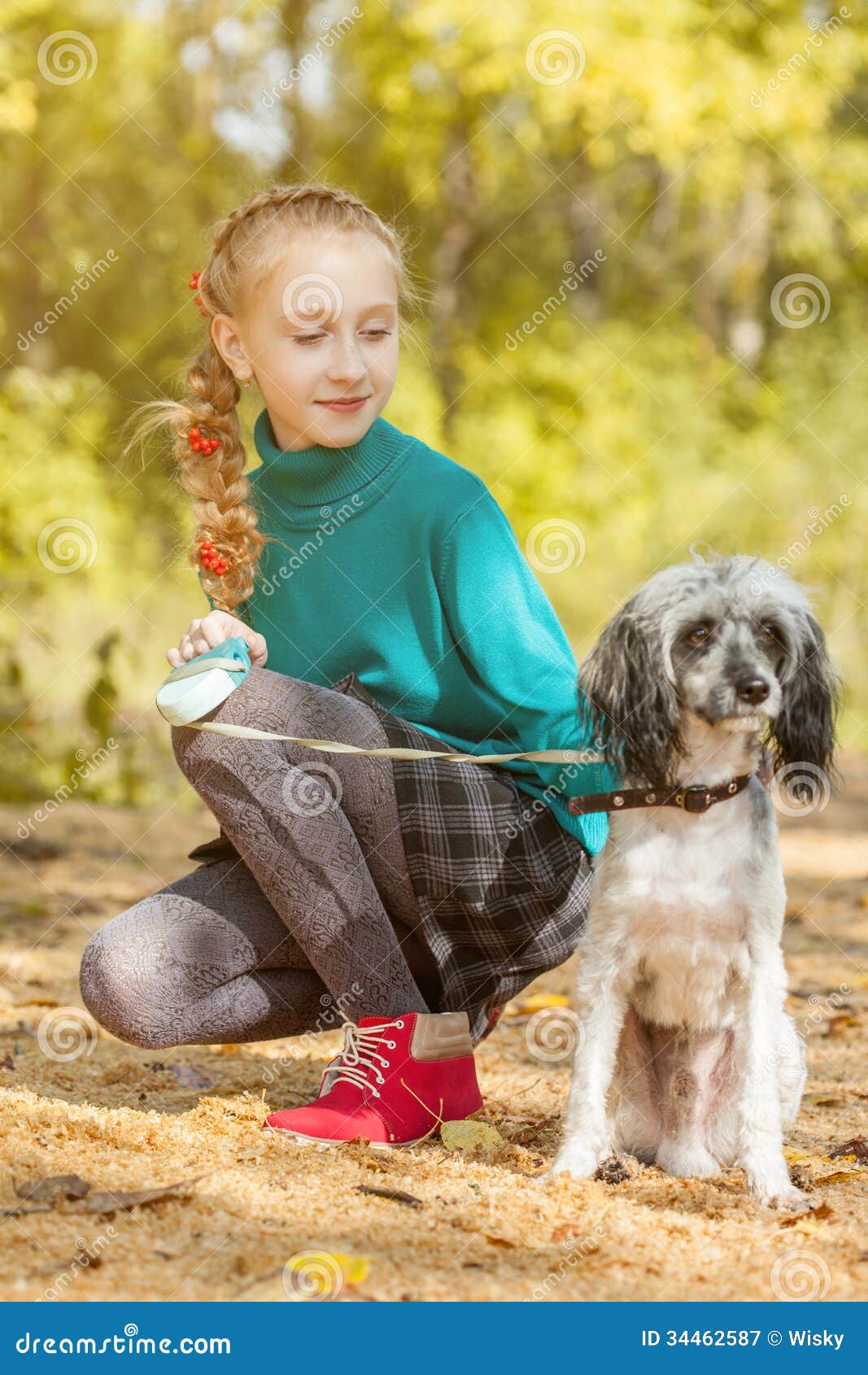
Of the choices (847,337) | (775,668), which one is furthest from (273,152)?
(775,668)

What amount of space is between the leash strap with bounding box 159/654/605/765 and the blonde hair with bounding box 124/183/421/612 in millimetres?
321

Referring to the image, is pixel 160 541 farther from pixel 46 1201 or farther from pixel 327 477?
pixel 46 1201

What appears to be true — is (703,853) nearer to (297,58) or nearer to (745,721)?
(745,721)

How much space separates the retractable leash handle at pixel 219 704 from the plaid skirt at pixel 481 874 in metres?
0.06

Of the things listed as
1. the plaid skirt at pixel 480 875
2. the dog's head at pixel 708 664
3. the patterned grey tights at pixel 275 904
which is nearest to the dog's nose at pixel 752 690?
the dog's head at pixel 708 664

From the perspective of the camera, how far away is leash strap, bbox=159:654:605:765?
2828 mm

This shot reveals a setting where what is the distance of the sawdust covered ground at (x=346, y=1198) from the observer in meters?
2.09

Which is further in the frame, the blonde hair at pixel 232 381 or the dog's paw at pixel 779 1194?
the blonde hair at pixel 232 381

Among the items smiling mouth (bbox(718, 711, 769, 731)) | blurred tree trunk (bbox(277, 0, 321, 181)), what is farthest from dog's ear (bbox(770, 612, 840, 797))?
blurred tree trunk (bbox(277, 0, 321, 181))

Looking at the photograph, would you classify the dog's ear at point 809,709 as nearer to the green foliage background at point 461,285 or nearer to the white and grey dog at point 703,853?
the white and grey dog at point 703,853

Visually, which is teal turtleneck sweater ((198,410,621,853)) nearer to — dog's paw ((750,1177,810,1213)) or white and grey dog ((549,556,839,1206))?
white and grey dog ((549,556,839,1206))

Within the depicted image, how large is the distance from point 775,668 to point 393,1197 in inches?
47.2

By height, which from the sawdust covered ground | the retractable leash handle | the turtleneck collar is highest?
the turtleneck collar
